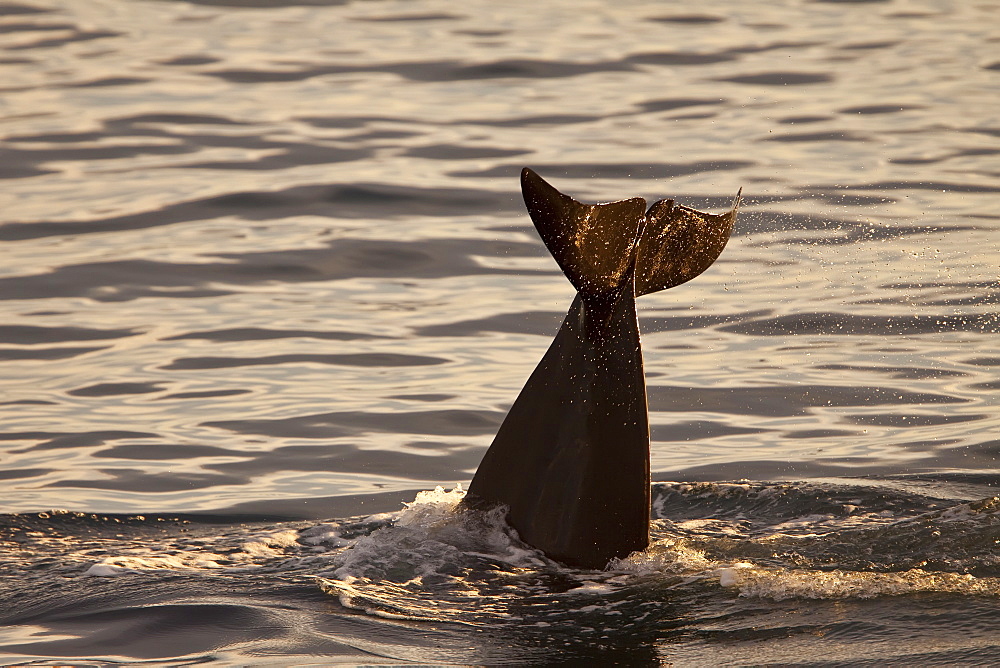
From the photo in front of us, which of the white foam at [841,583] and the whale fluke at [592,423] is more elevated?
the whale fluke at [592,423]

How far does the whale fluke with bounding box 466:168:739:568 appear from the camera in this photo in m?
7.25

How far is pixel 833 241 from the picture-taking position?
14.6 metres

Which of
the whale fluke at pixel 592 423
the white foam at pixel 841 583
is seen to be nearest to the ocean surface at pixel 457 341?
the white foam at pixel 841 583

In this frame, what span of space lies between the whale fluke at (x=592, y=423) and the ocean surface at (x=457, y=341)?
165mm

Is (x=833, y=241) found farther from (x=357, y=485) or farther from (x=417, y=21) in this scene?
(x=417, y=21)

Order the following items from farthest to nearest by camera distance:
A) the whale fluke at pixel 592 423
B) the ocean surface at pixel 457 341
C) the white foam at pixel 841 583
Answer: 1. the whale fluke at pixel 592 423
2. the ocean surface at pixel 457 341
3. the white foam at pixel 841 583

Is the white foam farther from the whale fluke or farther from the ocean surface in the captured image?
the whale fluke

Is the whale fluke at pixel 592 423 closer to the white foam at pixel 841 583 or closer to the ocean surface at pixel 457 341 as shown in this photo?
the ocean surface at pixel 457 341

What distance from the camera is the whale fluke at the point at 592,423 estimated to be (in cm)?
725

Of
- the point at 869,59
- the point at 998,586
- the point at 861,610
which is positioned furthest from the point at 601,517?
the point at 869,59

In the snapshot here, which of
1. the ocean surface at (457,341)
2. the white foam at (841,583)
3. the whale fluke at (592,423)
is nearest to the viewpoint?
the white foam at (841,583)

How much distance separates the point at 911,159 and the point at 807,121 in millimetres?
2347

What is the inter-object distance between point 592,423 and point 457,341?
5.28 meters

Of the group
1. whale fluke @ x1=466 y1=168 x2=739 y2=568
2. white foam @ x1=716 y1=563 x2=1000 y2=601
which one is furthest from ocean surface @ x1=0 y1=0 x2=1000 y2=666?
whale fluke @ x1=466 y1=168 x2=739 y2=568
